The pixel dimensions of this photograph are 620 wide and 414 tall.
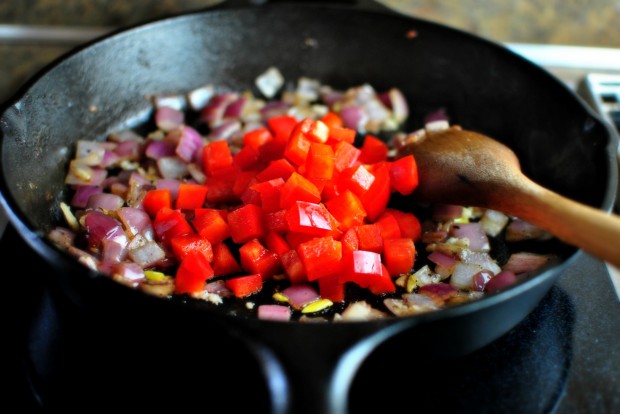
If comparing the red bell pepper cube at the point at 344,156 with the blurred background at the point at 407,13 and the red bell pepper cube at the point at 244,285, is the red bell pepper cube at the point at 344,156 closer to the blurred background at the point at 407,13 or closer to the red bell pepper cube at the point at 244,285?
the red bell pepper cube at the point at 244,285

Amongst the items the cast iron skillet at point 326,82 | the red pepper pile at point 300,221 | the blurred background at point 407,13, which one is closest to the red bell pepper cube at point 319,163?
the red pepper pile at point 300,221

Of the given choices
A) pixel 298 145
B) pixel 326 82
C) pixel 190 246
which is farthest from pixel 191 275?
pixel 326 82

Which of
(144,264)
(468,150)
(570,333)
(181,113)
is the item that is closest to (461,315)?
(570,333)

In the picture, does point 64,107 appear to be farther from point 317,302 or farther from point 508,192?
point 508,192

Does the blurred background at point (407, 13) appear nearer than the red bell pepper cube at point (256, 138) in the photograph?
No

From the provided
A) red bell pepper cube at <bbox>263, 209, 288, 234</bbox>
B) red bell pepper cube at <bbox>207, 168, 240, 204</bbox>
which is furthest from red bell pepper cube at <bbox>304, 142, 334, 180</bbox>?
red bell pepper cube at <bbox>207, 168, 240, 204</bbox>

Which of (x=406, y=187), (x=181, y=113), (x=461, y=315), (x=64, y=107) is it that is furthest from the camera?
(x=181, y=113)

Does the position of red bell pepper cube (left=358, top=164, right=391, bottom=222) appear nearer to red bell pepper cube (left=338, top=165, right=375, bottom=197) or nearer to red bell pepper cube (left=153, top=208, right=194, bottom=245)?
red bell pepper cube (left=338, top=165, right=375, bottom=197)
